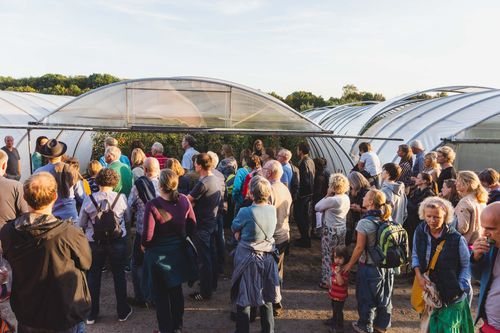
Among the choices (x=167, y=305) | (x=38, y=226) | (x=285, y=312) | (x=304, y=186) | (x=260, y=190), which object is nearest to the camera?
(x=38, y=226)

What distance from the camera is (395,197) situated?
574 centimetres

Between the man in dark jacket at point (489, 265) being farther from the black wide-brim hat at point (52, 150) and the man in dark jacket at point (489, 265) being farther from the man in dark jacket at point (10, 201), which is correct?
the black wide-brim hat at point (52, 150)

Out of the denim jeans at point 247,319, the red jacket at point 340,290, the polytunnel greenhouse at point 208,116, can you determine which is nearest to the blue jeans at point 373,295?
the red jacket at point 340,290

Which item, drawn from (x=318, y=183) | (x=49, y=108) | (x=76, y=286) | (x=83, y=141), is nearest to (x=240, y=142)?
(x=83, y=141)

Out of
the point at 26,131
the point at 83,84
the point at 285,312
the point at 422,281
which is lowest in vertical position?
the point at 285,312

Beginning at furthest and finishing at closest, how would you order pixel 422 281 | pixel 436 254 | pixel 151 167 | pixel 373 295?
pixel 151 167
pixel 373 295
pixel 422 281
pixel 436 254

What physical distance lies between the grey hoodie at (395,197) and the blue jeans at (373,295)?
133 centimetres

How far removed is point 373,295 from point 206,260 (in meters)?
2.26

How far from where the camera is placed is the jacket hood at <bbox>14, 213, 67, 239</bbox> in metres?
2.77

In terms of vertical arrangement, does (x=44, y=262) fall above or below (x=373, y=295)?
above

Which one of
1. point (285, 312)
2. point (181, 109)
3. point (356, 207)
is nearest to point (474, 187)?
point (356, 207)

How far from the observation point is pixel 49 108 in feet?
49.3

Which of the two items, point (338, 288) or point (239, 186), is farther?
point (239, 186)

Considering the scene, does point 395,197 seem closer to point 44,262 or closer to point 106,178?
point 106,178
